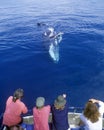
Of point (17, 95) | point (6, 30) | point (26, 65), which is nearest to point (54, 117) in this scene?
point (17, 95)

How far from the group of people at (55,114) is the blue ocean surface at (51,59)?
14.4 ft

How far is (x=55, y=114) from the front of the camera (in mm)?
9188

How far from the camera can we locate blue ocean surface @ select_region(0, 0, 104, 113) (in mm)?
16203

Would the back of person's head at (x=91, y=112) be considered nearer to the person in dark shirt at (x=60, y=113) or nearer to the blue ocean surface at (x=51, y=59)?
the person in dark shirt at (x=60, y=113)

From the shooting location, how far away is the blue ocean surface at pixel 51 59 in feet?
53.2

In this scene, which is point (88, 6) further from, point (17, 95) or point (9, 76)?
point (17, 95)

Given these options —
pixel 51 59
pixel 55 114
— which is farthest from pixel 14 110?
pixel 51 59

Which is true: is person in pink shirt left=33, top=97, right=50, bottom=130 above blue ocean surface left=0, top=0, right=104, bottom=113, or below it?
below

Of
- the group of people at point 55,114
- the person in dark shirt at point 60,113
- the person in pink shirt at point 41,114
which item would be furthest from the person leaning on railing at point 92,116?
the person in pink shirt at point 41,114

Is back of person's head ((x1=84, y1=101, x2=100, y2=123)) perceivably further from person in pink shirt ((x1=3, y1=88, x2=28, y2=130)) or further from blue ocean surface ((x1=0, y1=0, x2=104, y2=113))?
blue ocean surface ((x1=0, y1=0, x2=104, y2=113))

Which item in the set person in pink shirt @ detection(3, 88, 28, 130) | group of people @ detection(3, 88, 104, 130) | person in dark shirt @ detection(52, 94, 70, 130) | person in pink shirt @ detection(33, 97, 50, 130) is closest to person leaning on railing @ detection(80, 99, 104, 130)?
group of people @ detection(3, 88, 104, 130)

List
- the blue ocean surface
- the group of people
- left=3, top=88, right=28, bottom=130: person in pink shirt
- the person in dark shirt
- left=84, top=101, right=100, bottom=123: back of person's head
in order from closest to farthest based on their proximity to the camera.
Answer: left=84, top=101, right=100, bottom=123: back of person's head
the group of people
the person in dark shirt
left=3, top=88, right=28, bottom=130: person in pink shirt
the blue ocean surface

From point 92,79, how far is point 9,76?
228 inches

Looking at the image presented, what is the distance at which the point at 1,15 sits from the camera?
36.6m
